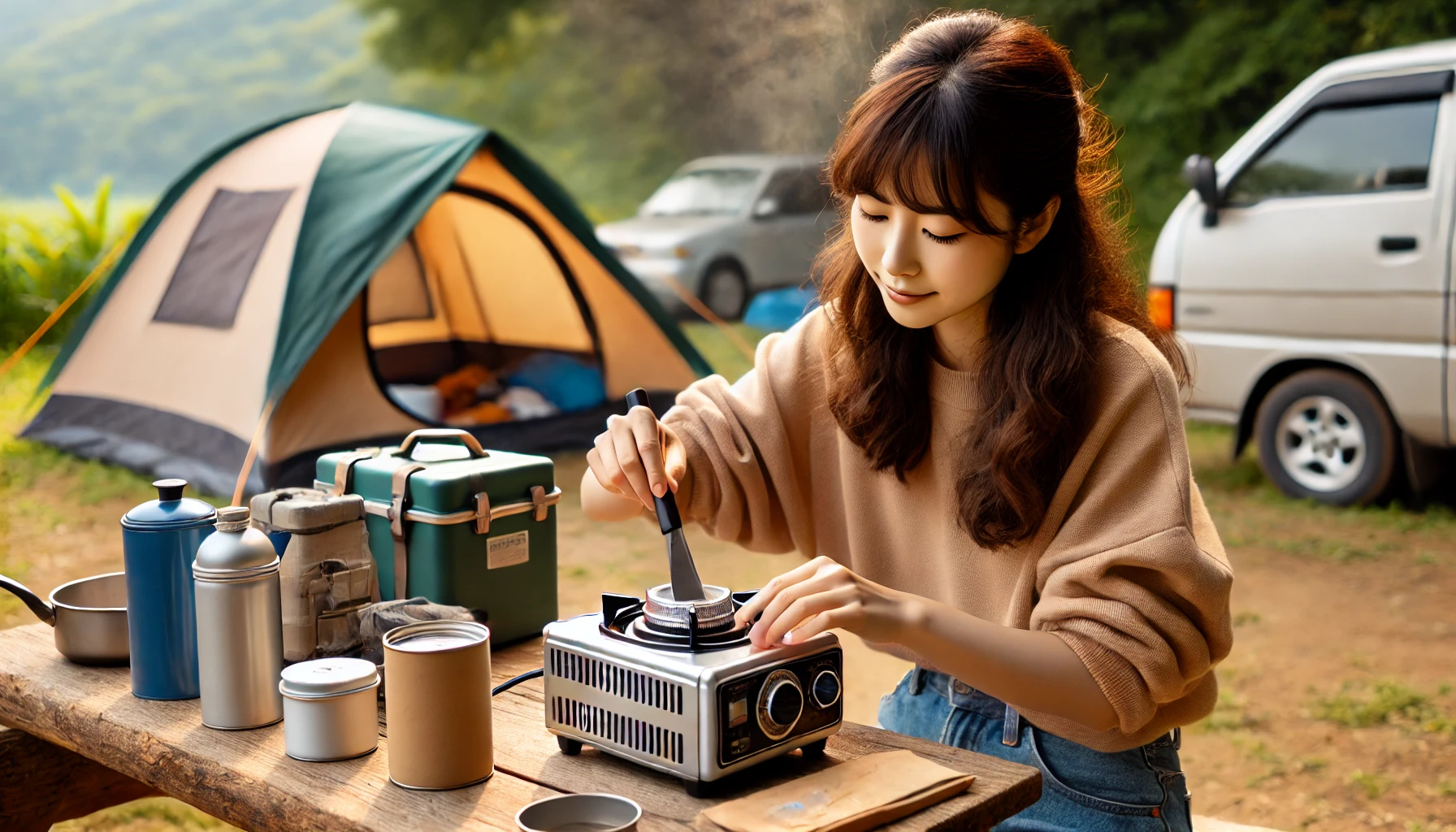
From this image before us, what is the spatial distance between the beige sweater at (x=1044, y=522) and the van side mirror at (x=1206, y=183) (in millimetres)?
3505

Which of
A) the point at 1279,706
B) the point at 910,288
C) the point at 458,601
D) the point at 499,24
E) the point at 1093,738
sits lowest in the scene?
the point at 1279,706

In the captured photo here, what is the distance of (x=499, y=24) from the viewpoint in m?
16.5

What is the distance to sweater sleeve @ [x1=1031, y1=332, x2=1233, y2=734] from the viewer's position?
1.24 metres

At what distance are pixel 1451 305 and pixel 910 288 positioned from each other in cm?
382

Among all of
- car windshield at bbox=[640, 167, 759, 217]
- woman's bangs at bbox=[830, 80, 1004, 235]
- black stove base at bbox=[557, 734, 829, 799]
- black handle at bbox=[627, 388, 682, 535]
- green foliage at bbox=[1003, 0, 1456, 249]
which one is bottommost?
black stove base at bbox=[557, 734, 829, 799]

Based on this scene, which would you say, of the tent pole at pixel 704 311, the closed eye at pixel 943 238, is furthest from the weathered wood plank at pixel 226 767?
the tent pole at pixel 704 311

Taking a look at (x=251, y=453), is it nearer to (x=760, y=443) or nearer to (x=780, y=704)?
(x=760, y=443)

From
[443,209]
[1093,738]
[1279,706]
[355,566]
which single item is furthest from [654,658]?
[443,209]

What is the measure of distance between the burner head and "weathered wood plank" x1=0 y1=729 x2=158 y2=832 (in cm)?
88

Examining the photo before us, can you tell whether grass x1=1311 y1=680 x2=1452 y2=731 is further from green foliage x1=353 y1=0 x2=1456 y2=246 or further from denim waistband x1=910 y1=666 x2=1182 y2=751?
green foliage x1=353 y1=0 x2=1456 y2=246

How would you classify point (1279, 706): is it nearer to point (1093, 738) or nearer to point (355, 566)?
point (1093, 738)

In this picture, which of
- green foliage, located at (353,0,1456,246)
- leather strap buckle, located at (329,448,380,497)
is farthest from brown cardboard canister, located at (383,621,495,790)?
green foliage, located at (353,0,1456,246)

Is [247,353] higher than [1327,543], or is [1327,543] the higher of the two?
[247,353]

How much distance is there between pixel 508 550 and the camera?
156 cm
